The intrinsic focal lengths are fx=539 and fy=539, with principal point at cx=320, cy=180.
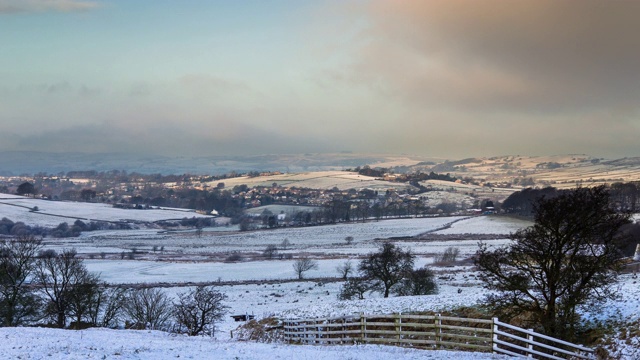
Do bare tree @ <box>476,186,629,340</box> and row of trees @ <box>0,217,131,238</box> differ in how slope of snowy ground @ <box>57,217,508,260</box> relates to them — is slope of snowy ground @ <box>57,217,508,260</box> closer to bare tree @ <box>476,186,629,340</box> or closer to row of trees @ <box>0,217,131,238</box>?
row of trees @ <box>0,217,131,238</box>

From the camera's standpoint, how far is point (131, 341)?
26.3m

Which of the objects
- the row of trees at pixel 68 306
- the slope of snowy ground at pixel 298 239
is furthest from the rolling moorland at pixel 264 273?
the row of trees at pixel 68 306

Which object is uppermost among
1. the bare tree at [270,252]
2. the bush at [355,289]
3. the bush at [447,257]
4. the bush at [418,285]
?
the bush at [418,285]

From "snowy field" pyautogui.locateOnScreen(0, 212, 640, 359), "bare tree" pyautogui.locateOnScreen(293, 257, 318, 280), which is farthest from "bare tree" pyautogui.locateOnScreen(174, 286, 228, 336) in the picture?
"bare tree" pyautogui.locateOnScreen(293, 257, 318, 280)

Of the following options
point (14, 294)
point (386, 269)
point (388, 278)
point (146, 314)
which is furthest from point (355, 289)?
point (14, 294)

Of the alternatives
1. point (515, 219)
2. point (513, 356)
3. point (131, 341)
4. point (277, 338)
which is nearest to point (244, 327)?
point (277, 338)

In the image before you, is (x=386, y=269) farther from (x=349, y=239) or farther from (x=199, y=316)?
(x=349, y=239)

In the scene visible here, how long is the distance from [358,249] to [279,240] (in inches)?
1257

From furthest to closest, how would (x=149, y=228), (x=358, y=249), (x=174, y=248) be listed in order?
(x=149, y=228)
(x=174, y=248)
(x=358, y=249)

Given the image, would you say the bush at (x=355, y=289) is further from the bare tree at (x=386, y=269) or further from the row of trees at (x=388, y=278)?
the bare tree at (x=386, y=269)

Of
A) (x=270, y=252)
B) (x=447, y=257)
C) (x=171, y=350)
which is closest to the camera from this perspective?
(x=171, y=350)

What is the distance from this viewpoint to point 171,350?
76.8 ft

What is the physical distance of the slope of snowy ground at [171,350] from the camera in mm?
21297

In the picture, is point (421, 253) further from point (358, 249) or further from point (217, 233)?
point (217, 233)
